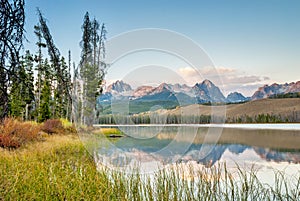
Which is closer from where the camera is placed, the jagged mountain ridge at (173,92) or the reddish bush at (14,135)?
the jagged mountain ridge at (173,92)

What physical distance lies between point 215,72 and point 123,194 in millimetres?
A: 3568

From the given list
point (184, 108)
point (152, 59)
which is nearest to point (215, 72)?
point (152, 59)

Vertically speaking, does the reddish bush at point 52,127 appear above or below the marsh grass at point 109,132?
above

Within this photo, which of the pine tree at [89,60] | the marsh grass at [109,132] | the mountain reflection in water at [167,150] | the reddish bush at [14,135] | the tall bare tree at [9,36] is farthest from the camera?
the pine tree at [89,60]

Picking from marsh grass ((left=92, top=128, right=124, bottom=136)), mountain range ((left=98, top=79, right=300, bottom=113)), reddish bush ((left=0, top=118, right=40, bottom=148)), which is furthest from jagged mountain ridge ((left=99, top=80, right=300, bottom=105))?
marsh grass ((left=92, top=128, right=124, bottom=136))

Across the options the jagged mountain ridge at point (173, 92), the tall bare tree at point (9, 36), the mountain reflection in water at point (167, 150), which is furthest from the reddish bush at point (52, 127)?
the tall bare tree at point (9, 36)

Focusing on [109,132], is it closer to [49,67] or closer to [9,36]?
[9,36]

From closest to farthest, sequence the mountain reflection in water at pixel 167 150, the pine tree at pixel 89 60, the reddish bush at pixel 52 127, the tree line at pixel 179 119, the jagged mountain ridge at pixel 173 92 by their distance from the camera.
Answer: the mountain reflection in water at pixel 167 150, the jagged mountain ridge at pixel 173 92, the tree line at pixel 179 119, the reddish bush at pixel 52 127, the pine tree at pixel 89 60

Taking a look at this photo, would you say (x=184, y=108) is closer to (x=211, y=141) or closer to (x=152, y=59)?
(x=152, y=59)

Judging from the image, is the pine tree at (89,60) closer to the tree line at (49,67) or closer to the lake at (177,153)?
the tree line at (49,67)

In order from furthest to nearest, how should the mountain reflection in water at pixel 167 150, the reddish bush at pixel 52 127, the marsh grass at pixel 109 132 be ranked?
the marsh grass at pixel 109 132
the reddish bush at pixel 52 127
the mountain reflection in water at pixel 167 150

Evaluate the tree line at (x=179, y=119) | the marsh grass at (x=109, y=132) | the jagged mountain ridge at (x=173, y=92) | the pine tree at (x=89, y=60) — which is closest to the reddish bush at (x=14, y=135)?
the tree line at (x=179, y=119)

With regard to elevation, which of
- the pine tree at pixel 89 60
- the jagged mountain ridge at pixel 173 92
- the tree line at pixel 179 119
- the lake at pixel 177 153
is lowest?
the lake at pixel 177 153

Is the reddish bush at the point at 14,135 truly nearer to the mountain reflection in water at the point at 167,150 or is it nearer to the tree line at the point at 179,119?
the mountain reflection in water at the point at 167,150
